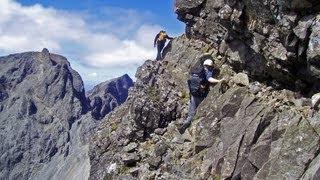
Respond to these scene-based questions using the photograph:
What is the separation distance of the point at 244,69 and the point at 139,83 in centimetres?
1773

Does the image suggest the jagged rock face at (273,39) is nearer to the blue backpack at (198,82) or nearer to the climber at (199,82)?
the climber at (199,82)

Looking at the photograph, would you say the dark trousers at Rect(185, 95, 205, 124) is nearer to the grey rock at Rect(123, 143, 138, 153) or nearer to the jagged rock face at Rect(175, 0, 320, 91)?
the jagged rock face at Rect(175, 0, 320, 91)

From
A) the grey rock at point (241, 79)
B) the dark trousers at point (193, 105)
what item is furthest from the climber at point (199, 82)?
the grey rock at point (241, 79)

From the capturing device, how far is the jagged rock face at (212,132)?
83.2 feet

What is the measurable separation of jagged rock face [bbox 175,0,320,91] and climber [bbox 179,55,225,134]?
2.33 m

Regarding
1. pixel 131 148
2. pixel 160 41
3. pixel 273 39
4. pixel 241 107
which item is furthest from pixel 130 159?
pixel 160 41

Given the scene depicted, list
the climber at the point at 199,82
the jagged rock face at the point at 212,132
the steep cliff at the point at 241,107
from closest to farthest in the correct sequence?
the jagged rock face at the point at 212,132
the steep cliff at the point at 241,107
the climber at the point at 199,82

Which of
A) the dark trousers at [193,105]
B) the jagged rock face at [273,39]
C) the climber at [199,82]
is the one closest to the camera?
the jagged rock face at [273,39]

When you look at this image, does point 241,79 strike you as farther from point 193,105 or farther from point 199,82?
point 193,105

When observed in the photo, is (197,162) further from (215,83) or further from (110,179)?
(110,179)

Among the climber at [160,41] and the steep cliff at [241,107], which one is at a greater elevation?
the climber at [160,41]

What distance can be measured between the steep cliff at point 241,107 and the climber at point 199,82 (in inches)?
30.4

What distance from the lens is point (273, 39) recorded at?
30484 mm

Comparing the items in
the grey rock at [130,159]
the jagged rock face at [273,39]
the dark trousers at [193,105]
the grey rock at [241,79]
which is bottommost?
the grey rock at [130,159]
